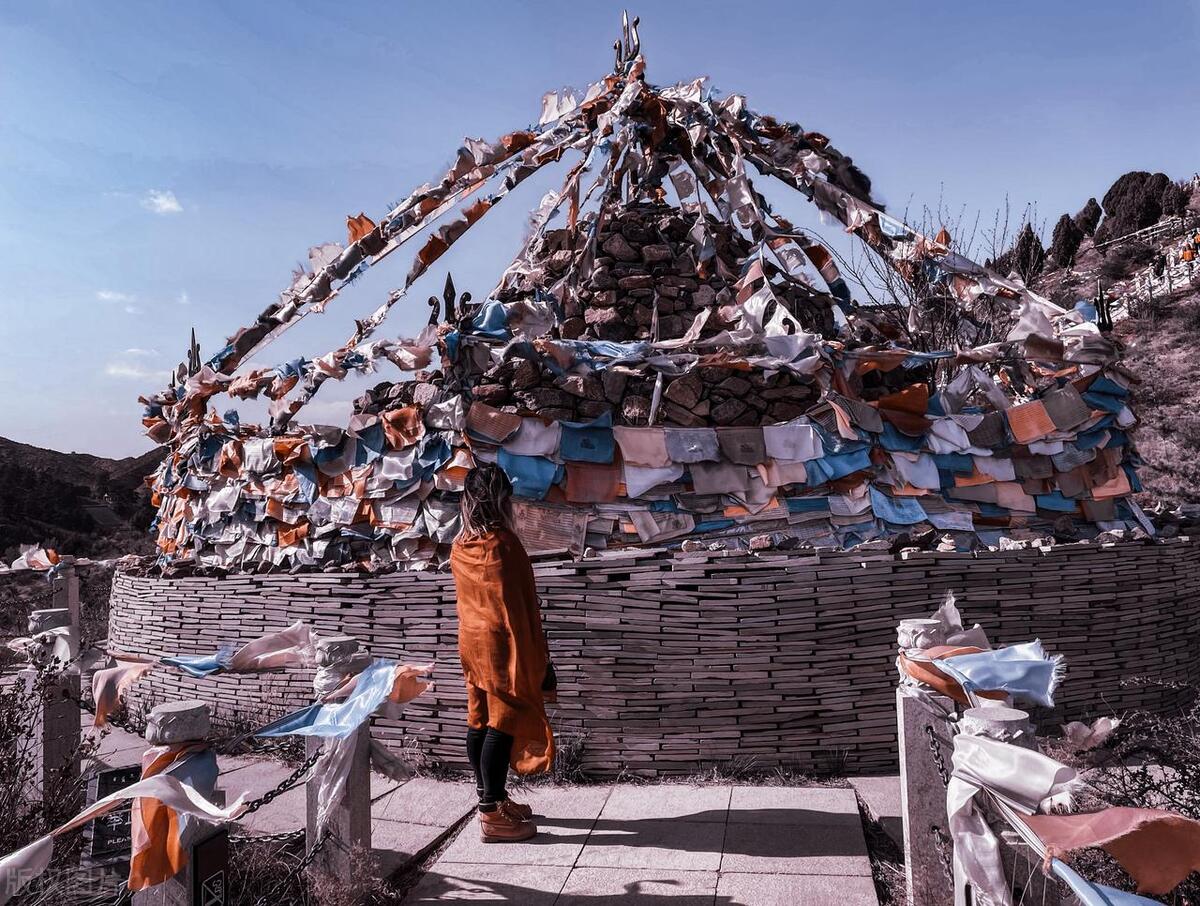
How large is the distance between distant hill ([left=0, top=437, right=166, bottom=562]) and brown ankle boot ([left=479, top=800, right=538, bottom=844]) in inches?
626

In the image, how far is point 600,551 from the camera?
647cm

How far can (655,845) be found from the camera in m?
4.06

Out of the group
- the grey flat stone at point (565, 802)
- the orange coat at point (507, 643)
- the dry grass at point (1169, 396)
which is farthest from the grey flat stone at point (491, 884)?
the dry grass at point (1169, 396)

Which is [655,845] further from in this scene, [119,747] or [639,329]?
[639,329]

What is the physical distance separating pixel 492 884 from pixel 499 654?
97 cm

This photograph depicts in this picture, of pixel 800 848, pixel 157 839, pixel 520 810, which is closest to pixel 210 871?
pixel 157 839

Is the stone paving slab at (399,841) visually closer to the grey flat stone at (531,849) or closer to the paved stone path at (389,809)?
the paved stone path at (389,809)

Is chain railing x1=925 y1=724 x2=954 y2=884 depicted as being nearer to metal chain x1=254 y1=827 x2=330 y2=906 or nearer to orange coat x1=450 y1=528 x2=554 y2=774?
orange coat x1=450 y1=528 x2=554 y2=774

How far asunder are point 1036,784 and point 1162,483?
751 inches

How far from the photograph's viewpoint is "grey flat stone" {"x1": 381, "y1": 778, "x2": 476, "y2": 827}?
4613 mm

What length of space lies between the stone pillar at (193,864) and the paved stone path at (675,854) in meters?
1.15

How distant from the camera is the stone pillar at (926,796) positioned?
2865mm

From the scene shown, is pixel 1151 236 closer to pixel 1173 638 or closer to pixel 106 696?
pixel 1173 638

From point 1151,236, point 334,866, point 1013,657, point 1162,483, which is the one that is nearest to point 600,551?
point 334,866
